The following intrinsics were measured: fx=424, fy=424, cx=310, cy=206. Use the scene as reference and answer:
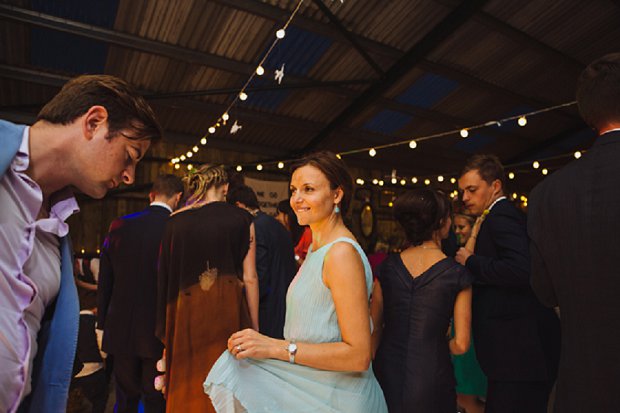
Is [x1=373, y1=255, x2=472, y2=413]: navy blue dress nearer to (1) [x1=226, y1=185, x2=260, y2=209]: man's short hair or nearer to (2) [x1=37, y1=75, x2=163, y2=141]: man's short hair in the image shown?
(2) [x1=37, y1=75, x2=163, y2=141]: man's short hair

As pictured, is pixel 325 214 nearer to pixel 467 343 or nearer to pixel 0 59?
pixel 467 343

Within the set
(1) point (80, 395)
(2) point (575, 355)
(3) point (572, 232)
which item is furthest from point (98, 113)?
(1) point (80, 395)

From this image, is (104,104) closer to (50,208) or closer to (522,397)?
(50,208)

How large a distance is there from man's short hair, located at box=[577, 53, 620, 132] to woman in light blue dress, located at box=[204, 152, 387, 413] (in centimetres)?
90

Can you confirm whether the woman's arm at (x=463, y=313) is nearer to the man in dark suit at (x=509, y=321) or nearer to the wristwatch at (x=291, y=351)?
the man in dark suit at (x=509, y=321)

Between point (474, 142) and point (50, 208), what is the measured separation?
10.4 meters

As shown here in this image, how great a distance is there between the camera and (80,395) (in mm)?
2934

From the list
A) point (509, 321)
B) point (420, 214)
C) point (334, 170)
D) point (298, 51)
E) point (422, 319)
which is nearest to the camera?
point (334, 170)

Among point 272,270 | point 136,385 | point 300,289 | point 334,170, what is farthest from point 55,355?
point 272,270

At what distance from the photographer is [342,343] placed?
4.61 feet

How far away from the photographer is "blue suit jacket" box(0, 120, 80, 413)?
961mm

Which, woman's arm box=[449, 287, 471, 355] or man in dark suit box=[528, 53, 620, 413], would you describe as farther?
woman's arm box=[449, 287, 471, 355]

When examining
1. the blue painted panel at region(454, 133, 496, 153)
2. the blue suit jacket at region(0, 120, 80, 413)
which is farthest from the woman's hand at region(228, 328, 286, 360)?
the blue painted panel at region(454, 133, 496, 153)

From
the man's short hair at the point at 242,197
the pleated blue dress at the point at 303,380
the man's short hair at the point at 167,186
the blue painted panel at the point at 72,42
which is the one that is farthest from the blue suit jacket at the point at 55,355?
the blue painted panel at the point at 72,42
